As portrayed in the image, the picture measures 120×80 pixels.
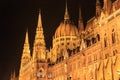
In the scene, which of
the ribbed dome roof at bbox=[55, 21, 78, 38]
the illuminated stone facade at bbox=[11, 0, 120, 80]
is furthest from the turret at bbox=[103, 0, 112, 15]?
the ribbed dome roof at bbox=[55, 21, 78, 38]

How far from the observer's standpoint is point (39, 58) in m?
101

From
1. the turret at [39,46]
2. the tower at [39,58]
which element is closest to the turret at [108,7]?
the tower at [39,58]

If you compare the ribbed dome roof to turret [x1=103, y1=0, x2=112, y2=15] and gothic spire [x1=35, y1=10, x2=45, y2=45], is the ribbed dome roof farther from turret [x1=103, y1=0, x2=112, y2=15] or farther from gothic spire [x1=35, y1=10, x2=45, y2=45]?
turret [x1=103, y1=0, x2=112, y2=15]

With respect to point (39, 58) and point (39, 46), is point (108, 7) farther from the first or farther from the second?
point (39, 46)

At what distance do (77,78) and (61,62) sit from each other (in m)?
13.2

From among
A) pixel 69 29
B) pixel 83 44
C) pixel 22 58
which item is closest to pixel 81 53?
pixel 83 44

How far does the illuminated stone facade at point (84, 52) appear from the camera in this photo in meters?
58.7

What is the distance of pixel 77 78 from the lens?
7950 cm

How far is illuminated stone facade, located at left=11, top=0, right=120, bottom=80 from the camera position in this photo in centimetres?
5871

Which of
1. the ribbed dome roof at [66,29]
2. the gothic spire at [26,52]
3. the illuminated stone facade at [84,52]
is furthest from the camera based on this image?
the gothic spire at [26,52]

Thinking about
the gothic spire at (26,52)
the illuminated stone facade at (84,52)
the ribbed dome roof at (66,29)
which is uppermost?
the ribbed dome roof at (66,29)

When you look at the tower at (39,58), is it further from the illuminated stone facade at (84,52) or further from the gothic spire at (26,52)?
the gothic spire at (26,52)

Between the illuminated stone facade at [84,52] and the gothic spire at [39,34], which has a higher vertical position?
the gothic spire at [39,34]

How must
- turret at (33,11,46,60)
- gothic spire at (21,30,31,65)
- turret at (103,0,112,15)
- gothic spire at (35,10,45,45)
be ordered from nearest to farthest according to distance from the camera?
turret at (103,0,112,15) → turret at (33,11,46,60) → gothic spire at (35,10,45,45) → gothic spire at (21,30,31,65)
